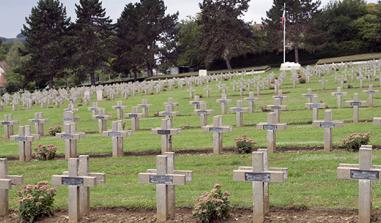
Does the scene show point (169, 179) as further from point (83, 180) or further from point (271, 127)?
point (271, 127)

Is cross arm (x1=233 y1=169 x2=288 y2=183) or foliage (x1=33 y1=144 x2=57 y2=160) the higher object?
cross arm (x1=233 y1=169 x2=288 y2=183)

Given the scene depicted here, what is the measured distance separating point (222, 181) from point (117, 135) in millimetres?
4540

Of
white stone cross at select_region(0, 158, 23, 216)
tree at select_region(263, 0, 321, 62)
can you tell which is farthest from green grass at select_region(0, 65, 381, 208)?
tree at select_region(263, 0, 321, 62)

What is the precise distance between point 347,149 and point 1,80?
69657 mm

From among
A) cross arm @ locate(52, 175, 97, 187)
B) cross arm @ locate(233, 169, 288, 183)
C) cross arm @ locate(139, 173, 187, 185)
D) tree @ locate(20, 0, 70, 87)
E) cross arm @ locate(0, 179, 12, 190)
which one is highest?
tree @ locate(20, 0, 70, 87)

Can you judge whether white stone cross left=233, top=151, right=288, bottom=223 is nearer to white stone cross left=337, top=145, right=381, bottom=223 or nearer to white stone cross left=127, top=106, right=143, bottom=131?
white stone cross left=337, top=145, right=381, bottom=223

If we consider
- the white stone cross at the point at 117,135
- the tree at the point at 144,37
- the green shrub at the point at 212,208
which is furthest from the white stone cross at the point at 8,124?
the tree at the point at 144,37

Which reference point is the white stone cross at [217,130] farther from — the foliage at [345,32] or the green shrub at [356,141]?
the foliage at [345,32]

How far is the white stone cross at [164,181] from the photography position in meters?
8.91

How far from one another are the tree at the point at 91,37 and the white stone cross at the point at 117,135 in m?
46.8

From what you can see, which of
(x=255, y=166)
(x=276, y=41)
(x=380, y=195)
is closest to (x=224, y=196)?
(x=255, y=166)

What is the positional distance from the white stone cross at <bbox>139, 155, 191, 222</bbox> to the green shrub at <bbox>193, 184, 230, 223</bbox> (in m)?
0.43

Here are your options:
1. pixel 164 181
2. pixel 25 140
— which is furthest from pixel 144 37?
pixel 164 181

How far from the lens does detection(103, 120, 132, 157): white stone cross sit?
15.4m
